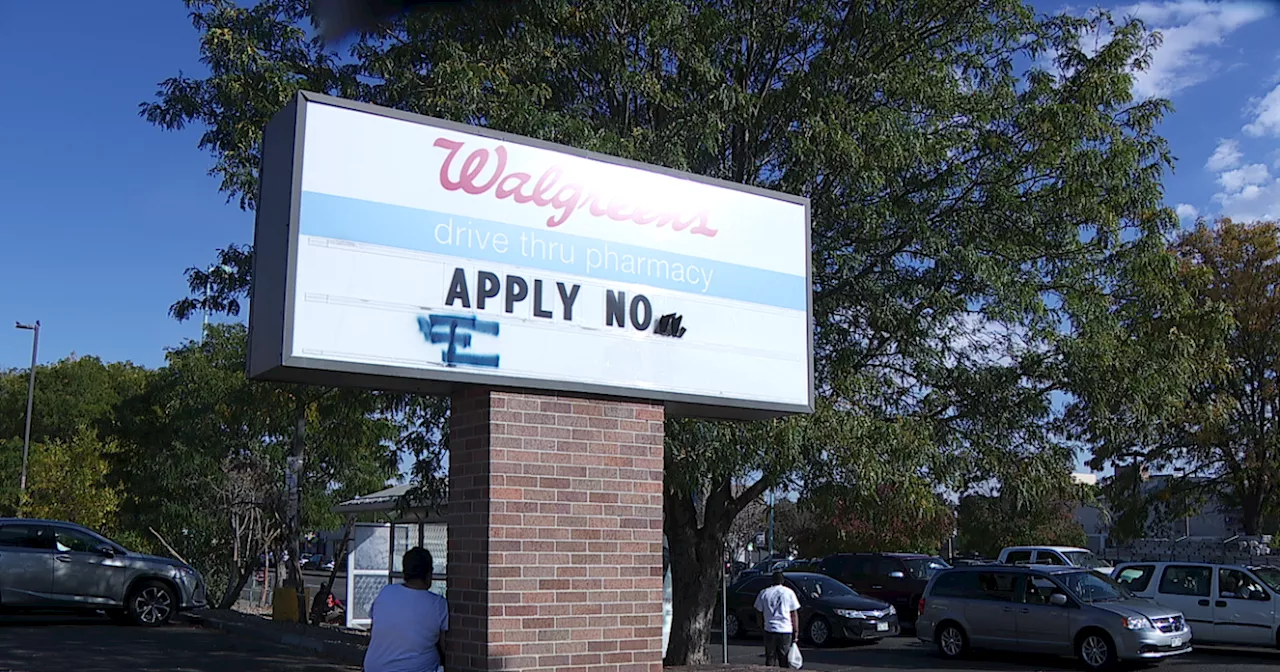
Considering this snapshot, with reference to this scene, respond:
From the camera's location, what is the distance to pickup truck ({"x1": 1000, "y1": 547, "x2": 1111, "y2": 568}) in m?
29.2

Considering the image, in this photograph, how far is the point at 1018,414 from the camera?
14.2 meters

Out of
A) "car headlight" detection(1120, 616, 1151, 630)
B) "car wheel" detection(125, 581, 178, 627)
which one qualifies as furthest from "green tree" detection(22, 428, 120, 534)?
"car headlight" detection(1120, 616, 1151, 630)

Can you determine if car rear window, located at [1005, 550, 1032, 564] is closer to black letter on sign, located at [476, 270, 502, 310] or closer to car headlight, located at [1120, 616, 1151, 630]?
car headlight, located at [1120, 616, 1151, 630]

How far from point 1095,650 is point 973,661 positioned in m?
2.37

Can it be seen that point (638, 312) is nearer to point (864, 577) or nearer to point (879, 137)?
point (879, 137)

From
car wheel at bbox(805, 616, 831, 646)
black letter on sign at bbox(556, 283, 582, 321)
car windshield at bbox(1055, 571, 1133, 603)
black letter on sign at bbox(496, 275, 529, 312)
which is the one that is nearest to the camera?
black letter on sign at bbox(496, 275, 529, 312)

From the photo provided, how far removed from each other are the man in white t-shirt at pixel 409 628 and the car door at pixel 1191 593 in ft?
58.8

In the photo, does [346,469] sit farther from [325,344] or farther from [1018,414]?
Result: [325,344]

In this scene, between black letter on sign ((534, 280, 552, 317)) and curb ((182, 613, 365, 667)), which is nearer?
black letter on sign ((534, 280, 552, 317))

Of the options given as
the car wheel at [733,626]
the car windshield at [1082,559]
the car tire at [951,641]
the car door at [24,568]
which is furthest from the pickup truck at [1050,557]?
the car door at [24,568]

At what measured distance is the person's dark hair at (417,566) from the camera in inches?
258

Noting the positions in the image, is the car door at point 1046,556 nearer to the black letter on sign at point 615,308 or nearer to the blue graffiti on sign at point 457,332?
the black letter on sign at point 615,308

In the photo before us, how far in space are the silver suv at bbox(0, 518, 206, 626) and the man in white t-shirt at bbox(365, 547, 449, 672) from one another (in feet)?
42.5

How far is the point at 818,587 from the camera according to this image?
945 inches
